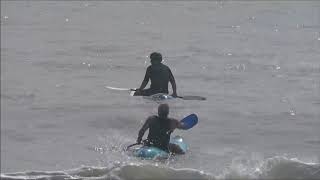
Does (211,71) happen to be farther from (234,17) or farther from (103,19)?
(234,17)

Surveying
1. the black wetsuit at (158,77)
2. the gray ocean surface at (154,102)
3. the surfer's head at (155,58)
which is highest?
the surfer's head at (155,58)

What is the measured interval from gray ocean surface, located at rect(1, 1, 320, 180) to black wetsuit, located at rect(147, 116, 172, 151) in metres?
0.37

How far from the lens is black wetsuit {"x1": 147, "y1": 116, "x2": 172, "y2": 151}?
13.6m

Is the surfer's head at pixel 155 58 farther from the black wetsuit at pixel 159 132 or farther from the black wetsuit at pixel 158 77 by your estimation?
the black wetsuit at pixel 159 132

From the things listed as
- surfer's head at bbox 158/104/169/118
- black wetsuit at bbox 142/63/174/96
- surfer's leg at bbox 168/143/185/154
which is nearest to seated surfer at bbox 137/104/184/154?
surfer's head at bbox 158/104/169/118

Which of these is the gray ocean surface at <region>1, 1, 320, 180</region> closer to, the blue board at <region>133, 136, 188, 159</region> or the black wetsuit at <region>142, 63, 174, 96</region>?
the blue board at <region>133, 136, 188, 159</region>

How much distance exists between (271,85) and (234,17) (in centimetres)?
2350

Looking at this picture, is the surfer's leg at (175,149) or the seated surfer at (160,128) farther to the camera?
the surfer's leg at (175,149)

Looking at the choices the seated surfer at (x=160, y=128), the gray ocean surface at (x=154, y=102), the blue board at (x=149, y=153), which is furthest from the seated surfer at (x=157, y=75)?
the blue board at (x=149, y=153)

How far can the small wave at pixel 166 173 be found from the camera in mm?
12977

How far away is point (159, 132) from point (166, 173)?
83 centimetres

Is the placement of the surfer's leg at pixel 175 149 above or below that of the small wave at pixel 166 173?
above

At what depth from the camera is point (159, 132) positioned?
13.7 m

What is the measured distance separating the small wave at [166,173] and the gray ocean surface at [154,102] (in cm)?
2
